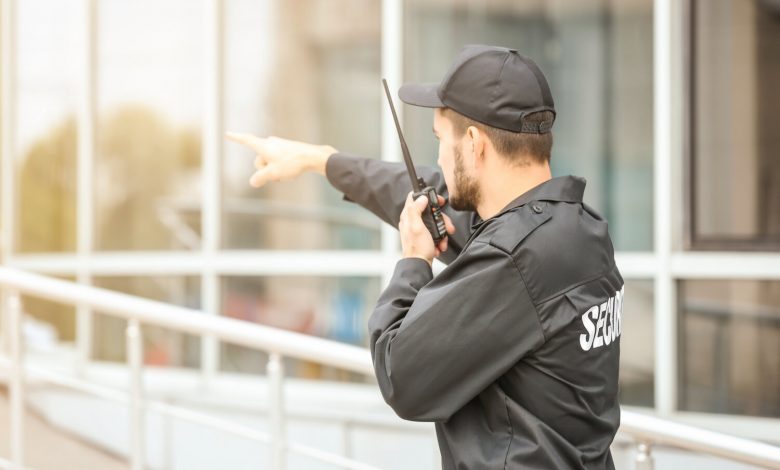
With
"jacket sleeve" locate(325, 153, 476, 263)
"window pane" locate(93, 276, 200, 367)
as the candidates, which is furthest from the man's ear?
"window pane" locate(93, 276, 200, 367)

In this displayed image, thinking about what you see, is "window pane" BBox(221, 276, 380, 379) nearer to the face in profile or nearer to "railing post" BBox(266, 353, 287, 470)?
"railing post" BBox(266, 353, 287, 470)

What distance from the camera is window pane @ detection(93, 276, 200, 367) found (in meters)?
6.14

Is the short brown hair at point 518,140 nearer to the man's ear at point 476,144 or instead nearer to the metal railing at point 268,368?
the man's ear at point 476,144

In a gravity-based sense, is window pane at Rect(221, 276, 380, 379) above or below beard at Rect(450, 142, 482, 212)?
below

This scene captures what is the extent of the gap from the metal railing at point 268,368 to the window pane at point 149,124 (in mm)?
2062

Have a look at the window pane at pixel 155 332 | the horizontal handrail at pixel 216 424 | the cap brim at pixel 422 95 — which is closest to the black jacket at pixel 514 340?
the cap brim at pixel 422 95

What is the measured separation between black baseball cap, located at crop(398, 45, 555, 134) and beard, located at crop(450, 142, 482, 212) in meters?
0.10

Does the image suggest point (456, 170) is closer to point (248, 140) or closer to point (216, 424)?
point (248, 140)

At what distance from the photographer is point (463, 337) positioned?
6.00 feet

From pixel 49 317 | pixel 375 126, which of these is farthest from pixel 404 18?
pixel 49 317

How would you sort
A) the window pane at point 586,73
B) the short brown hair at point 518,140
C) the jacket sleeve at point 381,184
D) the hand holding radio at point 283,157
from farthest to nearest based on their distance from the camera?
the window pane at point 586,73, the hand holding radio at point 283,157, the jacket sleeve at point 381,184, the short brown hair at point 518,140

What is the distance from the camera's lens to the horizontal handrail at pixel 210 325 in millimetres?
3053

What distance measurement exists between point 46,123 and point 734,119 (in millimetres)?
4344

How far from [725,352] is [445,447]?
2.84 meters
